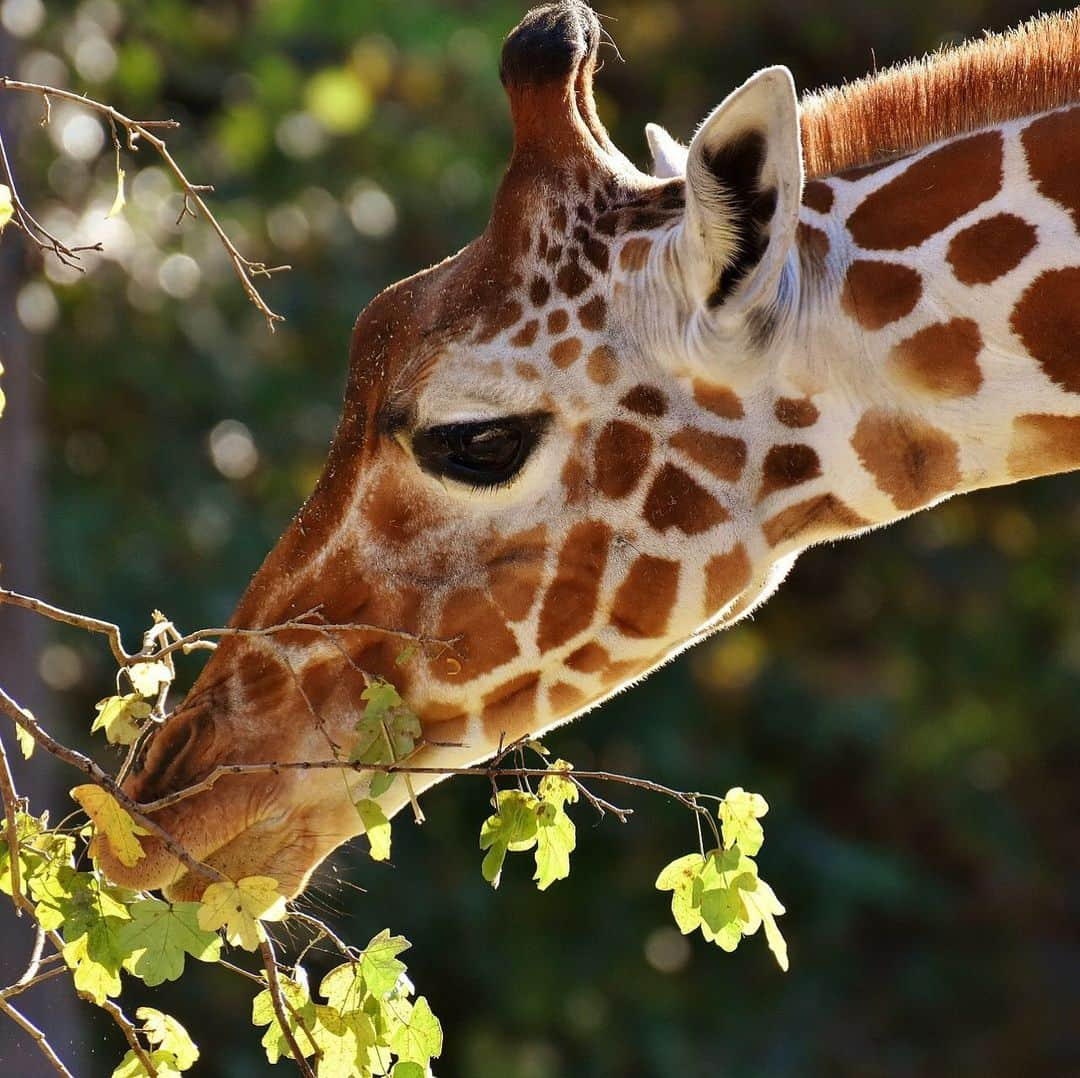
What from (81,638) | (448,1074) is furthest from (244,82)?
(448,1074)

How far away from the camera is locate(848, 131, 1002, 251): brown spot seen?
8.84 feet

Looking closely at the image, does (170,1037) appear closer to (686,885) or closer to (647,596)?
(686,885)

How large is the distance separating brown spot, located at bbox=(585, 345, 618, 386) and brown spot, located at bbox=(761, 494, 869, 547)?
12.6 inches

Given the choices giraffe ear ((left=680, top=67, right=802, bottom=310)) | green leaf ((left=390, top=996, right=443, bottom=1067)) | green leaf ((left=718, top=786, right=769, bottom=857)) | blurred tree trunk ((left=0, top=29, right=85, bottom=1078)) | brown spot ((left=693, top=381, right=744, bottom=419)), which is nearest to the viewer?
green leaf ((left=390, top=996, right=443, bottom=1067))

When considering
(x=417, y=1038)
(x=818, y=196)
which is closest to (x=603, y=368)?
(x=818, y=196)

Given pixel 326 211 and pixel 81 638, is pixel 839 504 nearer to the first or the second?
pixel 81 638

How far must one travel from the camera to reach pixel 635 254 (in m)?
2.79

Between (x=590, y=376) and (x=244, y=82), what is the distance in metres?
7.37

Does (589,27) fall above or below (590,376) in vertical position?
above

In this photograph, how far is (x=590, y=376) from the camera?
2.76m

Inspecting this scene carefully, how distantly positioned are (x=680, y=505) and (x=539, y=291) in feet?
1.31

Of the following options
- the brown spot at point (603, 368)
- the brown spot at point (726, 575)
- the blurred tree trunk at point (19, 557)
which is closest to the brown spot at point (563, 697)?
the brown spot at point (726, 575)

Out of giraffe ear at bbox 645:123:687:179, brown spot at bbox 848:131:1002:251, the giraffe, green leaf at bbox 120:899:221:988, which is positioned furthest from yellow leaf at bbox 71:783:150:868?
giraffe ear at bbox 645:123:687:179

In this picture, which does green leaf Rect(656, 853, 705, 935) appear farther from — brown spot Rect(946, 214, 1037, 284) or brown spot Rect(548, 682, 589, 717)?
brown spot Rect(946, 214, 1037, 284)
